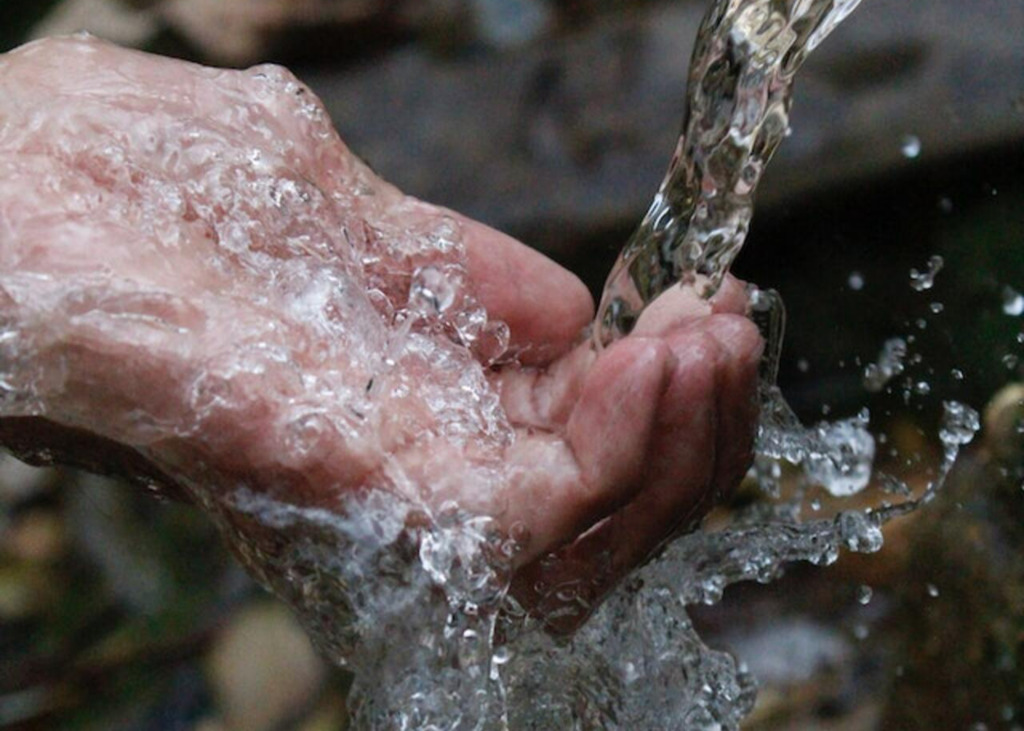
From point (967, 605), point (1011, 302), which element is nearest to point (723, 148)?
point (967, 605)

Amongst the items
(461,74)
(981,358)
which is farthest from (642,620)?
(461,74)

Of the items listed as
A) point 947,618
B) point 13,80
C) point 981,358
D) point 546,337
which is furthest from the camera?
point 981,358

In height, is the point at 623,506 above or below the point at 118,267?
below

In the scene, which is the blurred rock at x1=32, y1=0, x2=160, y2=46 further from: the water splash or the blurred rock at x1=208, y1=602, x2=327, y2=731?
the water splash

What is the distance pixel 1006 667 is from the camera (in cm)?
227

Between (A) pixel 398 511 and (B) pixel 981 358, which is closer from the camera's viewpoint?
(A) pixel 398 511

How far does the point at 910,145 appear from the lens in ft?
10.1

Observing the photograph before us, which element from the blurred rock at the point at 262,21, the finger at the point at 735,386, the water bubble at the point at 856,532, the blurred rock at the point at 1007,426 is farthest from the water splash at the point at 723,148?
the blurred rock at the point at 262,21

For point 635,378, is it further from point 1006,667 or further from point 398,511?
point 1006,667

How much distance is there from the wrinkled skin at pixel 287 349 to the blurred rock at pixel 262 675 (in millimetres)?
1702

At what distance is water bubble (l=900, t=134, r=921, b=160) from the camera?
3.07 metres

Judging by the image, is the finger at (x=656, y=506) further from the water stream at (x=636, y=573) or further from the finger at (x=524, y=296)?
the finger at (x=524, y=296)

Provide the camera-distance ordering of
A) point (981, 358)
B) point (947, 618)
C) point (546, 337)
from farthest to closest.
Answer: point (981, 358)
point (947, 618)
point (546, 337)

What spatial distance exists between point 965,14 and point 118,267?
2.25 meters
